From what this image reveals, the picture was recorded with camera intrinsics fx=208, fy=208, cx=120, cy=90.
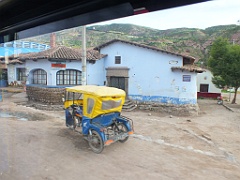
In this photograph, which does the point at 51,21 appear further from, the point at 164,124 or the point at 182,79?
the point at 182,79

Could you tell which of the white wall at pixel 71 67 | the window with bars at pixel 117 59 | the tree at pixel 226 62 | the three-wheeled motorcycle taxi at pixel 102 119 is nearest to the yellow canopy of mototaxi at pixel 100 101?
the three-wheeled motorcycle taxi at pixel 102 119

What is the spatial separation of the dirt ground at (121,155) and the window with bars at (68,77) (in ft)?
19.8

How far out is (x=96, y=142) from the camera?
6969mm

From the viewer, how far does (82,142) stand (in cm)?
777

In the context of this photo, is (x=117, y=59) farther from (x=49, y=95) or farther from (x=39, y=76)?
(x=39, y=76)

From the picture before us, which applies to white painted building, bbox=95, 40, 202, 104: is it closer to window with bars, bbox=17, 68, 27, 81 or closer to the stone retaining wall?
the stone retaining wall

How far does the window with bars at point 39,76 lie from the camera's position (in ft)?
53.6

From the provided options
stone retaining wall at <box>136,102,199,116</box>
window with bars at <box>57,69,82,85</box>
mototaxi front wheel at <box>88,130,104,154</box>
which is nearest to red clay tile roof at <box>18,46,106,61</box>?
window with bars at <box>57,69,82,85</box>

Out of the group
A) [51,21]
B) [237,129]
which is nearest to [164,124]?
[237,129]

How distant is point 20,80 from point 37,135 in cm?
1405

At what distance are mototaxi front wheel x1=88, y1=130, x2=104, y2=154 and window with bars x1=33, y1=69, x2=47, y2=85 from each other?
34.8ft

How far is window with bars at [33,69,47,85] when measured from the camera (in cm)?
1634

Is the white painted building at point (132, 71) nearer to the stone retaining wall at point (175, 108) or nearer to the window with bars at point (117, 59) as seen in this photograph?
the window with bars at point (117, 59)

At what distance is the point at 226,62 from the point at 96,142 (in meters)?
17.3
